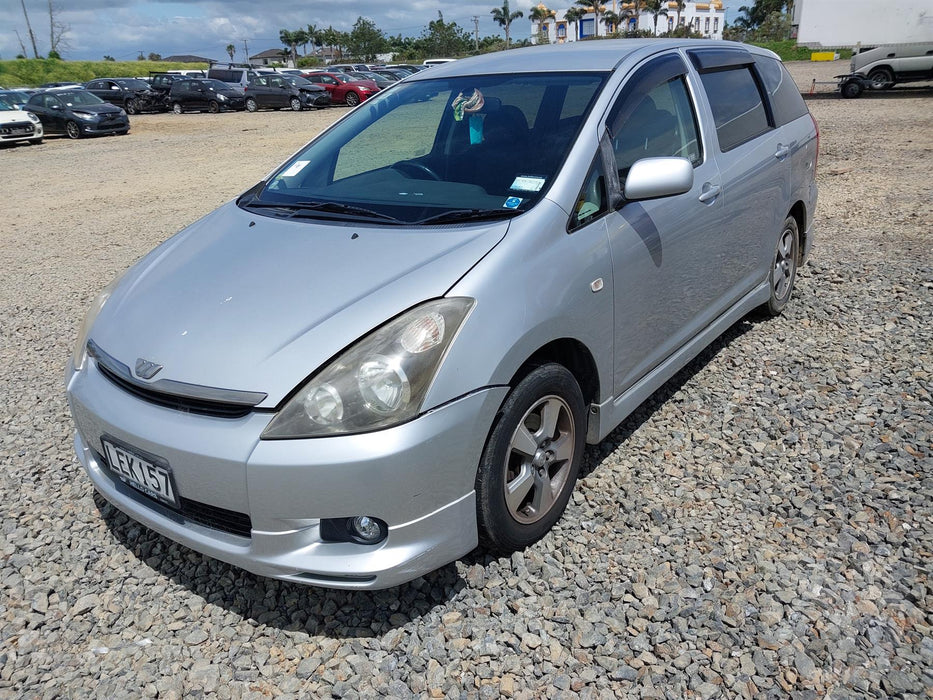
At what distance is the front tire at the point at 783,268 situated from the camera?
4766 millimetres

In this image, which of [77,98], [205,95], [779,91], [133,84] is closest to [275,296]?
[779,91]

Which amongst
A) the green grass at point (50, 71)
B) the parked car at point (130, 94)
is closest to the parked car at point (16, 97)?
the parked car at point (130, 94)

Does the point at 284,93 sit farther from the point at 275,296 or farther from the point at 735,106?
the point at 275,296

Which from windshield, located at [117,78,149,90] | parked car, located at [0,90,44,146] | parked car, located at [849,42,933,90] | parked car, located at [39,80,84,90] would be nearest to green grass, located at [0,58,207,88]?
parked car, located at [39,80,84,90]

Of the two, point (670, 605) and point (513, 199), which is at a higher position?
point (513, 199)

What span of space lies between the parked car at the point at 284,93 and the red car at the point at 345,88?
0.60 meters

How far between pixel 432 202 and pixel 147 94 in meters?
33.2

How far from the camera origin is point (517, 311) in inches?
96.9

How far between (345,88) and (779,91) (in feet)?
93.0

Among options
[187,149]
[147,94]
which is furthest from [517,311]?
[147,94]

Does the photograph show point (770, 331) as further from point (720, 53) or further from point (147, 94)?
point (147, 94)

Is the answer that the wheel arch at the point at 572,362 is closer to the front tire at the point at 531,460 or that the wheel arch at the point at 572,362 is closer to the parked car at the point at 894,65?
the front tire at the point at 531,460

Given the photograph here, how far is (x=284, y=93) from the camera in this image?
30.3 metres

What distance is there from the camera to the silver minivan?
87.9 inches
